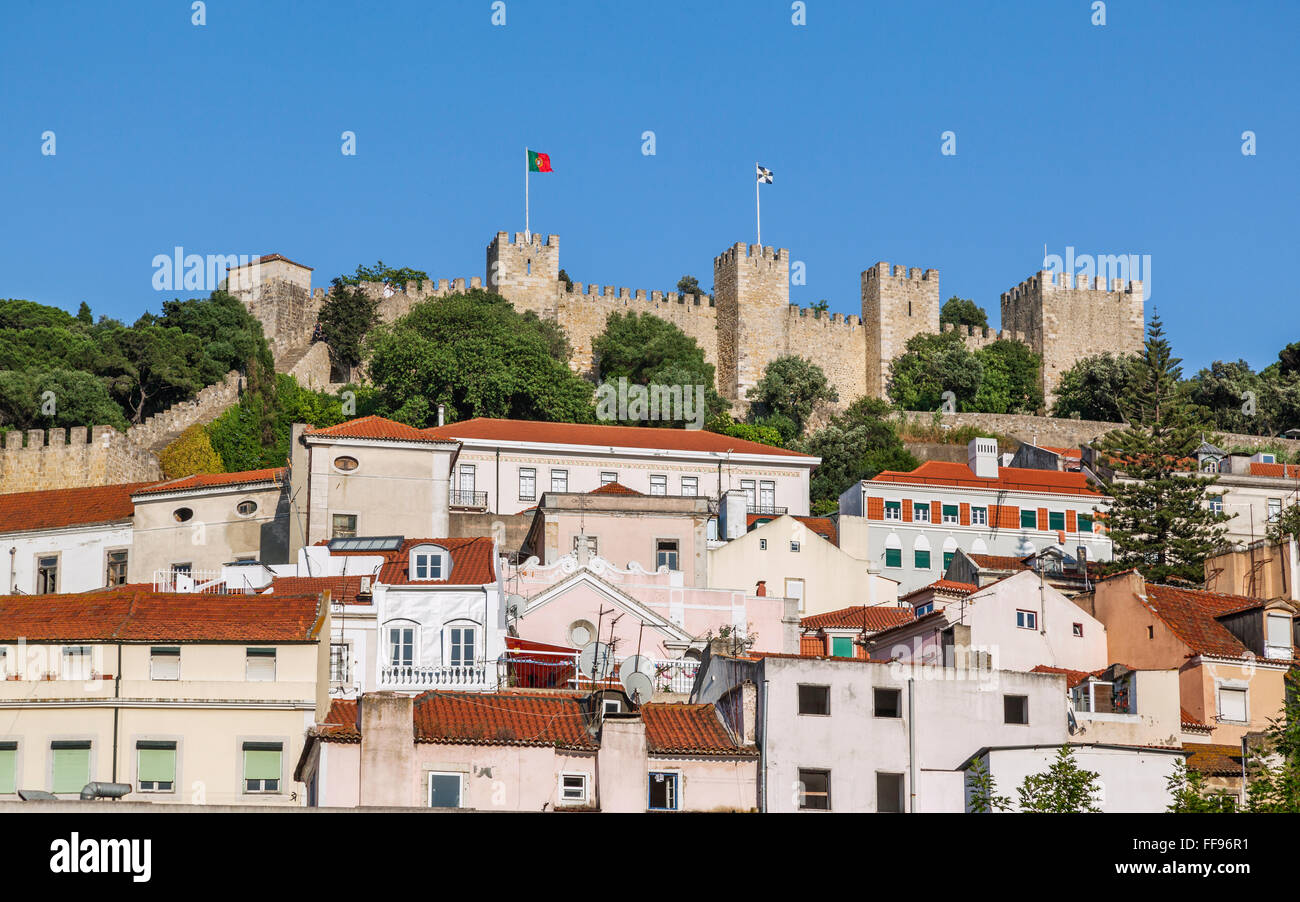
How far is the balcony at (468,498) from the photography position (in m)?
59.4

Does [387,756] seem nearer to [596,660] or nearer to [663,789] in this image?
[663,789]

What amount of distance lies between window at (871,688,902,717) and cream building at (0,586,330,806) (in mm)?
8612

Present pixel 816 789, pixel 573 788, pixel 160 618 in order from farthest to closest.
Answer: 1. pixel 160 618
2. pixel 816 789
3. pixel 573 788

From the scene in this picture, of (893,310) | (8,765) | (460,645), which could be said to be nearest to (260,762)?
(8,765)

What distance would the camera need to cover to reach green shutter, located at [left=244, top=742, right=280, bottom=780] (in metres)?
27.4

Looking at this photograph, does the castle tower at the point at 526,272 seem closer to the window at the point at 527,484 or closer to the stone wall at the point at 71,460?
the stone wall at the point at 71,460

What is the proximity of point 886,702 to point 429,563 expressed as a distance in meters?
12.8

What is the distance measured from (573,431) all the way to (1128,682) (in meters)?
35.5

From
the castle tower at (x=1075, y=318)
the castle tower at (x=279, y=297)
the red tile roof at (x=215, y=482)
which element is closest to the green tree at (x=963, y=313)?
the castle tower at (x=1075, y=318)

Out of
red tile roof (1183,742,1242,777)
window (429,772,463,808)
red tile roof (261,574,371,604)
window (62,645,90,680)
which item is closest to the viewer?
window (429,772,463,808)

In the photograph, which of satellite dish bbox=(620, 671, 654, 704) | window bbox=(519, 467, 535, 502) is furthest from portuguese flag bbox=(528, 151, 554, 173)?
satellite dish bbox=(620, 671, 654, 704)

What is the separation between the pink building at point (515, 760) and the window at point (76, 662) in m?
4.10

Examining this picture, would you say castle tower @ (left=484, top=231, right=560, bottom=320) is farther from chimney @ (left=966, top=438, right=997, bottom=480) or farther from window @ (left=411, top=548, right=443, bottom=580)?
window @ (left=411, top=548, right=443, bottom=580)

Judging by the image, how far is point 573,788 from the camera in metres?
25.6
